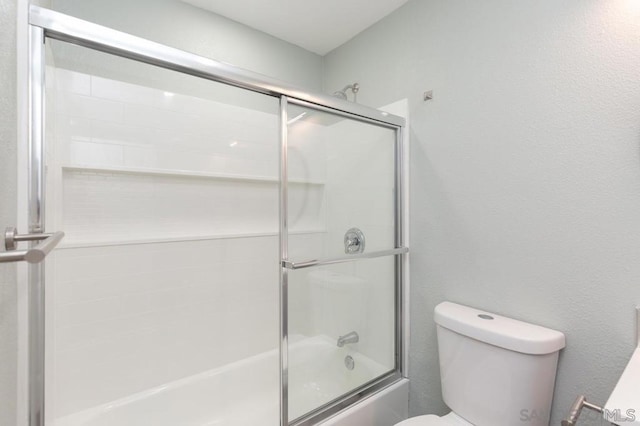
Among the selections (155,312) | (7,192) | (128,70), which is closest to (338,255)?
(155,312)

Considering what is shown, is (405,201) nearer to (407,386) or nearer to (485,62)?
(485,62)

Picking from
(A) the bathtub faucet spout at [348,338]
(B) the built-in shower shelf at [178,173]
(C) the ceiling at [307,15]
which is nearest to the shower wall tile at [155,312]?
(B) the built-in shower shelf at [178,173]

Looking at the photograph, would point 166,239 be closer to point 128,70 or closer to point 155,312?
point 155,312

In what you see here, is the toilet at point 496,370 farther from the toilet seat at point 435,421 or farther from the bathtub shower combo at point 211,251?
the bathtub shower combo at point 211,251

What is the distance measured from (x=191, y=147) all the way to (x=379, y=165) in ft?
3.49

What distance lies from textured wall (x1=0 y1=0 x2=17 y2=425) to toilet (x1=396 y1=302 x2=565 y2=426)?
1234mm

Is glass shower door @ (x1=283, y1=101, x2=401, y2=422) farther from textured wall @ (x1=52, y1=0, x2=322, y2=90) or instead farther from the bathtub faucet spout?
textured wall @ (x1=52, y1=0, x2=322, y2=90)

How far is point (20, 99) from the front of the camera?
0.76m

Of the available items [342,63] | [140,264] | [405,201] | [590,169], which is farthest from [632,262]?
[140,264]

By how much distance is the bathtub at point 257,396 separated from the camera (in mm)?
1360

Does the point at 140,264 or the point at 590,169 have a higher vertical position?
the point at 590,169

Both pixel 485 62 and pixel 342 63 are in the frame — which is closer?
pixel 485 62

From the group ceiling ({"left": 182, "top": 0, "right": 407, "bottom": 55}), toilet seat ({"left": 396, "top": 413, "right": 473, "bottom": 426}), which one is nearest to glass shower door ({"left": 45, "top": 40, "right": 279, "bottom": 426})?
ceiling ({"left": 182, "top": 0, "right": 407, "bottom": 55})

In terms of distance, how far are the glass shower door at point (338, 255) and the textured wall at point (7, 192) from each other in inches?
32.0
